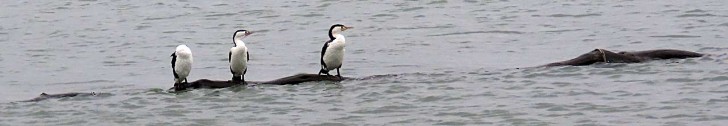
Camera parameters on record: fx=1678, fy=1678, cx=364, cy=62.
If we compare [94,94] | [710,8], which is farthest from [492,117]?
[710,8]

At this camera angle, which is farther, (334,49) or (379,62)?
(379,62)

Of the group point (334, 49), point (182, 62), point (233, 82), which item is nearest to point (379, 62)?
point (334, 49)

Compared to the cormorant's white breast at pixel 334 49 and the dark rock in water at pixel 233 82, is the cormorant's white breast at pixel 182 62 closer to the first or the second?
the dark rock in water at pixel 233 82

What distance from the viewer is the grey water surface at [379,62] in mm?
16453

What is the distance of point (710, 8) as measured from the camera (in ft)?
94.2

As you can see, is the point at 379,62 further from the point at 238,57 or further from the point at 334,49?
the point at 238,57

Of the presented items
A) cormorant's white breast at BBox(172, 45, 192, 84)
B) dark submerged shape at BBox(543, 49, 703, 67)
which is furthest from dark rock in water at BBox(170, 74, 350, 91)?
dark submerged shape at BBox(543, 49, 703, 67)

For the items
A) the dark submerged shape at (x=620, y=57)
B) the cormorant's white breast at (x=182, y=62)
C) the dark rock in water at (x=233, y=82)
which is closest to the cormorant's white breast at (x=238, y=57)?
the dark rock in water at (x=233, y=82)

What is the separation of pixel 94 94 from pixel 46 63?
559 cm

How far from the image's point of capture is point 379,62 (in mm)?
22422

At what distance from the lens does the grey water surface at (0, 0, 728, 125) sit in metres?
16.5

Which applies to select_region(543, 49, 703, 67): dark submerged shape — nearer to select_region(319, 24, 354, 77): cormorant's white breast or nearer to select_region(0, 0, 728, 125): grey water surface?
select_region(0, 0, 728, 125): grey water surface

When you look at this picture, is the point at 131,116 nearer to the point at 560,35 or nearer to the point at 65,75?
the point at 65,75

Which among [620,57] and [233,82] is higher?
[620,57]
